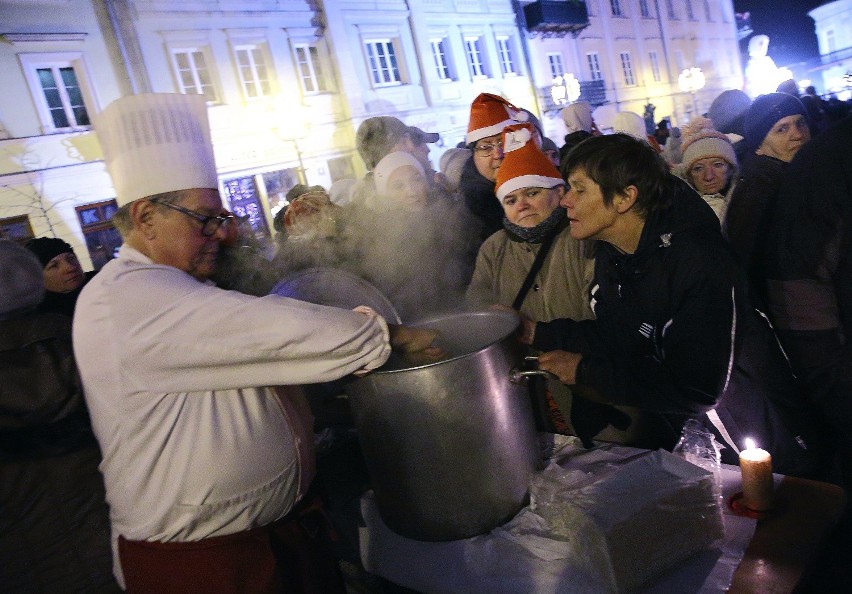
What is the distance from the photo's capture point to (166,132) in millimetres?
1729

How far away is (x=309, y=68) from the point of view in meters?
16.7

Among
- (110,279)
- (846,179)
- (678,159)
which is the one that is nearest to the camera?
(110,279)

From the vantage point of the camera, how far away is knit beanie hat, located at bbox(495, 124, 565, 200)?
259 cm

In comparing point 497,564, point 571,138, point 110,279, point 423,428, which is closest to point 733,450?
point 497,564

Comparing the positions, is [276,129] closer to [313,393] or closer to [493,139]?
[493,139]

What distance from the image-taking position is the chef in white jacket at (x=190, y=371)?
1.39 metres

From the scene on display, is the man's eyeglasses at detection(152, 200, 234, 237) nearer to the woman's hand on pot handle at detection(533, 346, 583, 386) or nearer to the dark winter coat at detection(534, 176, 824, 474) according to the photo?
the woman's hand on pot handle at detection(533, 346, 583, 386)

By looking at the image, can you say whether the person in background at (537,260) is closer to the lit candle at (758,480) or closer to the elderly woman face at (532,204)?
the elderly woman face at (532,204)

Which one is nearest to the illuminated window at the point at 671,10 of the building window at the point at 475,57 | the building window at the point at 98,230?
the building window at the point at 475,57

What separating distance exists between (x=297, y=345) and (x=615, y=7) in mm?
31334

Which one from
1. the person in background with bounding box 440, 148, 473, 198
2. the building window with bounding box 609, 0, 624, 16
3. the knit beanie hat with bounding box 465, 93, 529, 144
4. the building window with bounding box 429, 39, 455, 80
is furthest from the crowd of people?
the building window with bounding box 609, 0, 624, 16

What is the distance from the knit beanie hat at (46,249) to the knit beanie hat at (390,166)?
244 cm

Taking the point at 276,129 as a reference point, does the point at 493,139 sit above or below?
below

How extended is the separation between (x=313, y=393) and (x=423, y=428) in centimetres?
84
